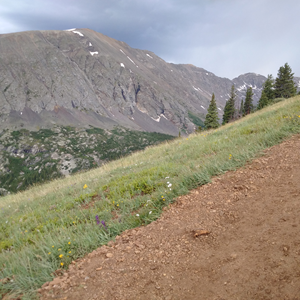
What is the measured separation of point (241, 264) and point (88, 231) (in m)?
2.83

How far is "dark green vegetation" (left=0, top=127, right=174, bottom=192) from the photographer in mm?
135000

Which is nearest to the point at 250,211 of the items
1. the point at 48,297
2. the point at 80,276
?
the point at 80,276

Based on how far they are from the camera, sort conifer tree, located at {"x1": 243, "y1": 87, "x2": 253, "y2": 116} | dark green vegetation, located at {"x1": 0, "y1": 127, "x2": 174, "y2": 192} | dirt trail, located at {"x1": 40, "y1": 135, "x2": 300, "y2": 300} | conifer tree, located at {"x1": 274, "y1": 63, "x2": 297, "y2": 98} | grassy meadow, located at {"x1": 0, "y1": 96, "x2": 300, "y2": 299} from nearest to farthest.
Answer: dirt trail, located at {"x1": 40, "y1": 135, "x2": 300, "y2": 300} < grassy meadow, located at {"x1": 0, "y1": 96, "x2": 300, "y2": 299} < conifer tree, located at {"x1": 274, "y1": 63, "x2": 297, "y2": 98} < conifer tree, located at {"x1": 243, "y1": 87, "x2": 253, "y2": 116} < dark green vegetation, located at {"x1": 0, "y1": 127, "x2": 174, "y2": 192}

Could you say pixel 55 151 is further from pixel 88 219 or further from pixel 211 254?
pixel 211 254

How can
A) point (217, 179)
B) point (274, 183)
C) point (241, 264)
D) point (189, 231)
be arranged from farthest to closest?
point (217, 179), point (274, 183), point (189, 231), point (241, 264)

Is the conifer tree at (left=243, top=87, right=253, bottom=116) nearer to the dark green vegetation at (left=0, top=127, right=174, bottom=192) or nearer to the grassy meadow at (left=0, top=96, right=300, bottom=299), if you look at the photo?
the grassy meadow at (left=0, top=96, right=300, bottom=299)

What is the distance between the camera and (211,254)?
2711 millimetres

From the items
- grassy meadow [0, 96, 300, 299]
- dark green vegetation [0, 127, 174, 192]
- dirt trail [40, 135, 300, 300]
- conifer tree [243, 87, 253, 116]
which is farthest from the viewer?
dark green vegetation [0, 127, 174, 192]

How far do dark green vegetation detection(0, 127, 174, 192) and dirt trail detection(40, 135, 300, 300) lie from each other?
418 feet

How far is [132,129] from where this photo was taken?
197750 millimetres

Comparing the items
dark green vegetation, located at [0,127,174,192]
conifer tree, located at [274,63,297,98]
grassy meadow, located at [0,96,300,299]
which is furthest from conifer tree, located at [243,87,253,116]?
dark green vegetation, located at [0,127,174,192]

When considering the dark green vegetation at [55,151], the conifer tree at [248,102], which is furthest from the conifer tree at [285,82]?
the dark green vegetation at [55,151]

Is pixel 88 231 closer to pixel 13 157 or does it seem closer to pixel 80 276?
pixel 80 276

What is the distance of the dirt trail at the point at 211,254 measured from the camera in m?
2.21
